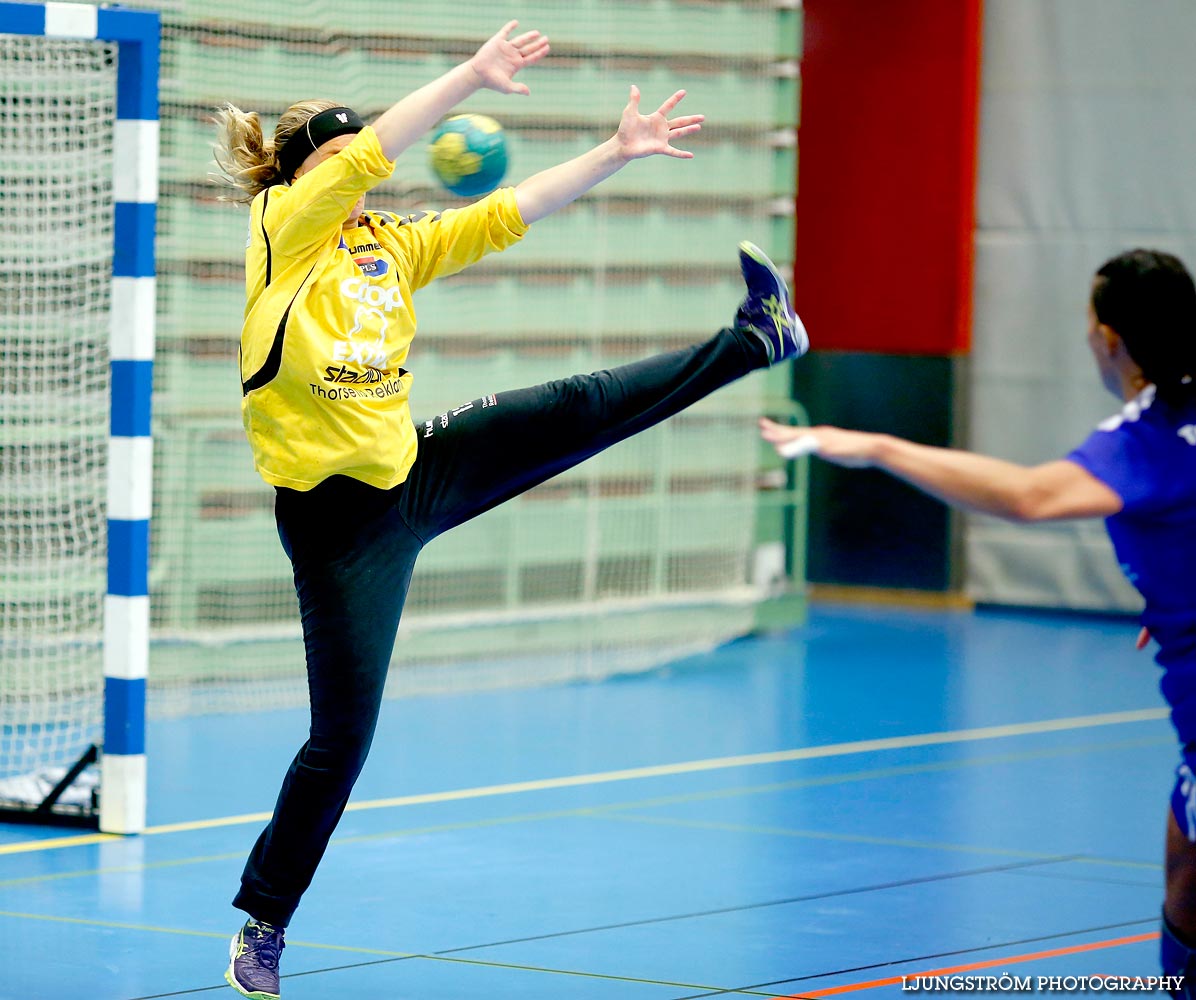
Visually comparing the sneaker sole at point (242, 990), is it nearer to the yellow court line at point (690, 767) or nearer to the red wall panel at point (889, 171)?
the yellow court line at point (690, 767)

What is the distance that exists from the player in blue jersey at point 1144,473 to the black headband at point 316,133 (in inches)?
60.2

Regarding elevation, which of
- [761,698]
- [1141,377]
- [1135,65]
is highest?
[1135,65]

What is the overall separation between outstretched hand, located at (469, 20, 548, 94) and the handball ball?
1042 millimetres

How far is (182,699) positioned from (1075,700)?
15.1 feet

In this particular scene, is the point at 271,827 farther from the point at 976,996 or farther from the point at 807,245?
the point at 807,245

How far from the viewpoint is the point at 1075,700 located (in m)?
11.2

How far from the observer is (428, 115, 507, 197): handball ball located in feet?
20.7

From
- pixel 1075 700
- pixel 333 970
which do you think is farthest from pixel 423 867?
pixel 1075 700

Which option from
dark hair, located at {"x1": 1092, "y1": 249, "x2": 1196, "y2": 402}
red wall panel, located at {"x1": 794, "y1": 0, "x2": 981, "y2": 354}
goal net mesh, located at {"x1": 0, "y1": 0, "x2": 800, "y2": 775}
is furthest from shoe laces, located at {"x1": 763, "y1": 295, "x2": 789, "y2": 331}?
red wall panel, located at {"x1": 794, "y1": 0, "x2": 981, "y2": 354}

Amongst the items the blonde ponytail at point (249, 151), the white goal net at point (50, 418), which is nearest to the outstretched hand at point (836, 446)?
the blonde ponytail at point (249, 151)

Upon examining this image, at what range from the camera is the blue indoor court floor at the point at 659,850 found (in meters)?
5.91

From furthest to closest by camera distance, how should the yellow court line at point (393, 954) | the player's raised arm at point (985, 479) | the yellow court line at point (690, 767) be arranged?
1. the yellow court line at point (690, 767)
2. the yellow court line at point (393, 954)
3. the player's raised arm at point (985, 479)

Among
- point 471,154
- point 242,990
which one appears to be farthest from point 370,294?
point 242,990

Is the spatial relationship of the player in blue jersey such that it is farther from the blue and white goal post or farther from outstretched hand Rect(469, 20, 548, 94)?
the blue and white goal post
